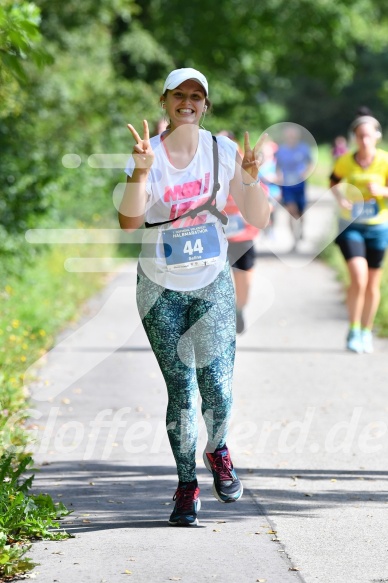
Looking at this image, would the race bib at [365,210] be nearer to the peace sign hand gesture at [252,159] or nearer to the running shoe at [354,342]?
the running shoe at [354,342]

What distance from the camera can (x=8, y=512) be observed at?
5.02 metres

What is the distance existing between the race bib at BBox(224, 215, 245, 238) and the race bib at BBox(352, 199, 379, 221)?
1.07m

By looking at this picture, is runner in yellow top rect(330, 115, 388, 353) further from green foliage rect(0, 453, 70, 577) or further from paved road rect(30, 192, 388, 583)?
green foliage rect(0, 453, 70, 577)

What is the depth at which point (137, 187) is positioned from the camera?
16.7 feet

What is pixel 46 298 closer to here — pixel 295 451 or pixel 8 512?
pixel 295 451

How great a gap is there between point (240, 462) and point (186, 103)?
7.97 ft

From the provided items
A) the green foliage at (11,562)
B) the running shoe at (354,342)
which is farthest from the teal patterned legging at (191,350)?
the running shoe at (354,342)

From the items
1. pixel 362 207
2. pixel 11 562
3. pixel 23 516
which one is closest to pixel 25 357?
pixel 362 207

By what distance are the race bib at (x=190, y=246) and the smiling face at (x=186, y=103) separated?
0.47 m

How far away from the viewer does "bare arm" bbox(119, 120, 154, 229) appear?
506 cm

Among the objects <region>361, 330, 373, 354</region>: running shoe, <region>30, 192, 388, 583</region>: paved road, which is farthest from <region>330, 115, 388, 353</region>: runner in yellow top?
<region>30, 192, 388, 583</region>: paved road

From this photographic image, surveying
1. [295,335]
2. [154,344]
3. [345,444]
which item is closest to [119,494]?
[154,344]

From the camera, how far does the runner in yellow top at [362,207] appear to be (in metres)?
10.3

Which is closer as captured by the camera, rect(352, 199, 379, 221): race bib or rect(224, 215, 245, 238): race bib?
rect(352, 199, 379, 221): race bib
